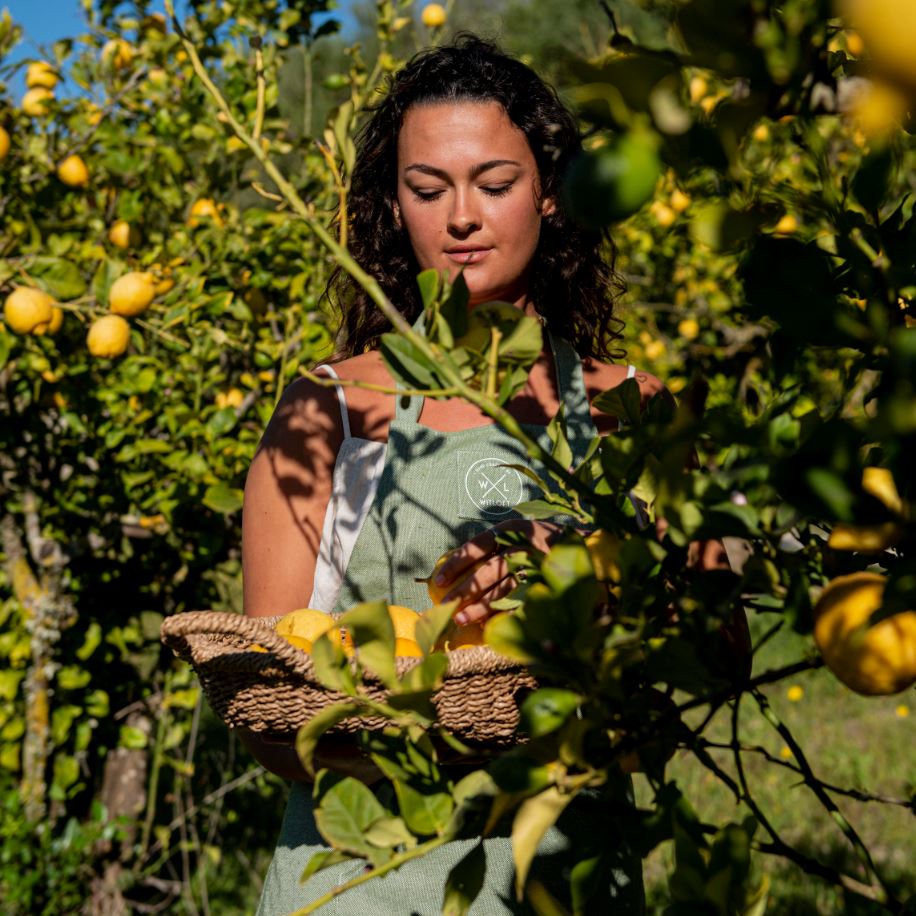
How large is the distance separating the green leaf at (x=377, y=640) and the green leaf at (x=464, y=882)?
0.36ft

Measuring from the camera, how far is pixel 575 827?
1.20 meters

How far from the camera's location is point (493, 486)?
1.30 metres

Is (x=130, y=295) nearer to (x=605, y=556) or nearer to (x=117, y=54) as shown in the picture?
(x=117, y=54)

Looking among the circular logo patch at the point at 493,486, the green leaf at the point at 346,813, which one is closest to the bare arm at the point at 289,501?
the circular logo patch at the point at 493,486

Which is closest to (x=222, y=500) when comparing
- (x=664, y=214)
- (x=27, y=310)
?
(x=27, y=310)

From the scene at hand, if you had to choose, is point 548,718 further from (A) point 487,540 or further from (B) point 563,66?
(A) point 487,540

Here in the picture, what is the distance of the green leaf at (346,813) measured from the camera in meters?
0.59

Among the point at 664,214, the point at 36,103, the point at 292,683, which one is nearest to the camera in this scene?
the point at 292,683

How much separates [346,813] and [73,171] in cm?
215

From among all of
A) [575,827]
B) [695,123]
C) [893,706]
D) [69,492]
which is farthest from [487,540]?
[893,706]

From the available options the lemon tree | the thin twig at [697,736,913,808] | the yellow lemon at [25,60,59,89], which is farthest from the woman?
the yellow lemon at [25,60,59,89]

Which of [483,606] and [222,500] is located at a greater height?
[483,606]

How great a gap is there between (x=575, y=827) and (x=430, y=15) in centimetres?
267

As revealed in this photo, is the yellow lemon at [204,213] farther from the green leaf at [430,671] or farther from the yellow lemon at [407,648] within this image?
the green leaf at [430,671]
